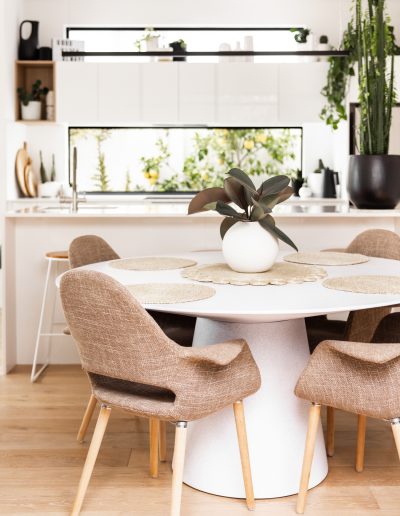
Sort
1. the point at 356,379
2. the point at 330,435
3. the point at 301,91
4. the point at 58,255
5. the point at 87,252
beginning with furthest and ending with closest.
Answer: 1. the point at 301,91
2. the point at 58,255
3. the point at 87,252
4. the point at 330,435
5. the point at 356,379

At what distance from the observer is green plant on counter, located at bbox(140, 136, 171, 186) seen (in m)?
7.07

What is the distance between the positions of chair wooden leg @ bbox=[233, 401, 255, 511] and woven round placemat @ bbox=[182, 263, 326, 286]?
451 mm

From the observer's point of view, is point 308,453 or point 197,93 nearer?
point 308,453

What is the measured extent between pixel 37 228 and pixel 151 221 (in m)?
0.68

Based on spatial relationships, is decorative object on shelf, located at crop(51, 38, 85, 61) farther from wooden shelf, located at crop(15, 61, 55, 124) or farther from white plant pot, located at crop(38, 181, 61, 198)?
white plant pot, located at crop(38, 181, 61, 198)

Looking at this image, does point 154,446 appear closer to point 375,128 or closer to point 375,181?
point 375,181

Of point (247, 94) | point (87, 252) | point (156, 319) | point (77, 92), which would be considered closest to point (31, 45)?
point (77, 92)

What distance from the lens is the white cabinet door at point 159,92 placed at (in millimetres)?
6449

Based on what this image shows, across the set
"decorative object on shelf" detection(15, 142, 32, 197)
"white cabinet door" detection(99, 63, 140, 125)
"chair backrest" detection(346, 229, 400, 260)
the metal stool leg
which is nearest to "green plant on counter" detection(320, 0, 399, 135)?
"chair backrest" detection(346, 229, 400, 260)

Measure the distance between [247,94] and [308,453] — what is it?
14.8 feet

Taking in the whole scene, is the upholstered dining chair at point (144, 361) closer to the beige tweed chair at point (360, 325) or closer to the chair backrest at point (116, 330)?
the chair backrest at point (116, 330)

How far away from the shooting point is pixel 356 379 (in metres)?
2.31

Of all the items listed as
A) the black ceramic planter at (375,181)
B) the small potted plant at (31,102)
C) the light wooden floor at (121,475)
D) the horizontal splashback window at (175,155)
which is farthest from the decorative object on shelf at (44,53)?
the light wooden floor at (121,475)

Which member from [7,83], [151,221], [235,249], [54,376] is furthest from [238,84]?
[235,249]
